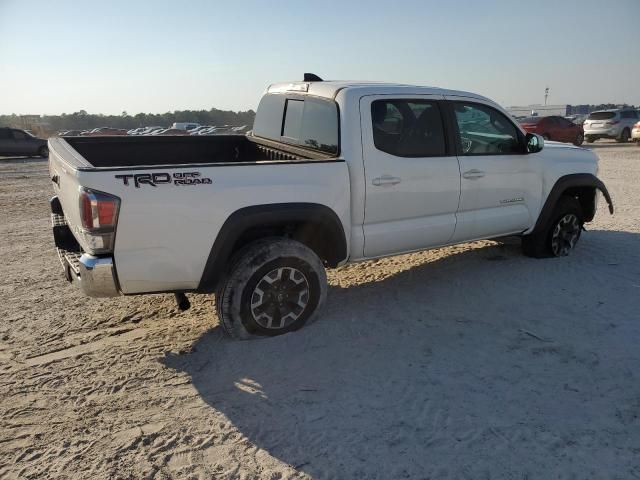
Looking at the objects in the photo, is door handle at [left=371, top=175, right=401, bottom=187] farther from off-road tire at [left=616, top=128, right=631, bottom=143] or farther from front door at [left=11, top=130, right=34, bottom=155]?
off-road tire at [left=616, top=128, right=631, bottom=143]

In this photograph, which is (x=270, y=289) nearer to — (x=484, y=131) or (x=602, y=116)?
(x=484, y=131)

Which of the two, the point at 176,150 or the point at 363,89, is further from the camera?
the point at 176,150

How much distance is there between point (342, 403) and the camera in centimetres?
306

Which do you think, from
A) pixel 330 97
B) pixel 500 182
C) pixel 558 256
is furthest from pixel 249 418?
pixel 558 256

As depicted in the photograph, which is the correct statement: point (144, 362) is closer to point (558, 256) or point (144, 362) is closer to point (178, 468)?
point (178, 468)

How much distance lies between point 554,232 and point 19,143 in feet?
79.1

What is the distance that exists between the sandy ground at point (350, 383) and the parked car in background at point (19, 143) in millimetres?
20946

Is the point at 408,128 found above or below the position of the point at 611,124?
below

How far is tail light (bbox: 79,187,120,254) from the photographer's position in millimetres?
3070

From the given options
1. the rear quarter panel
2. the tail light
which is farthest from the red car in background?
the tail light

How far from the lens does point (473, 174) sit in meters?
4.61

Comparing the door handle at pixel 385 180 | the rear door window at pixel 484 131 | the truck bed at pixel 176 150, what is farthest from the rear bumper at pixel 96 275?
the rear door window at pixel 484 131

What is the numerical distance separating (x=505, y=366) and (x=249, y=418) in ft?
5.93

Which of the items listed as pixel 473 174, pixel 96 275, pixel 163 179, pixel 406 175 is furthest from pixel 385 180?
pixel 96 275
